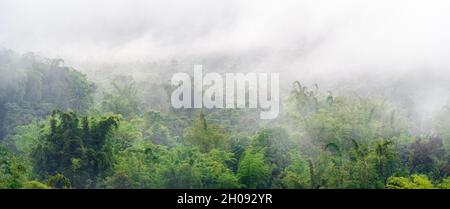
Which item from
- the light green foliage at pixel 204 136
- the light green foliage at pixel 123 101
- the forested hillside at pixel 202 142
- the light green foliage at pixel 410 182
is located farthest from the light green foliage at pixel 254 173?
the light green foliage at pixel 123 101

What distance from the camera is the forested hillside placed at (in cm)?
1096

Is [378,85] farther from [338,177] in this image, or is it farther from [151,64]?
[151,64]

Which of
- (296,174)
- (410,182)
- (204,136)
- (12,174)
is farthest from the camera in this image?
(204,136)

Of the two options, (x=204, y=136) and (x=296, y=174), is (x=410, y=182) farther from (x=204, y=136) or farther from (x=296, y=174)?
(x=204, y=136)

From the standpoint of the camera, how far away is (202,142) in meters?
12.9

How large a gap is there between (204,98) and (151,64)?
445 cm

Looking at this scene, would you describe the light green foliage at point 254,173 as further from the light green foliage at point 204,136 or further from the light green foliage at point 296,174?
the light green foliage at point 204,136

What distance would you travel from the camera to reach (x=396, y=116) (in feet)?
47.7

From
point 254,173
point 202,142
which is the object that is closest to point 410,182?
point 254,173

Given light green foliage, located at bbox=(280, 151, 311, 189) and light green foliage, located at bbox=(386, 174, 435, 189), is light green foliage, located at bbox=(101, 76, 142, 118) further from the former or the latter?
light green foliage, located at bbox=(386, 174, 435, 189)

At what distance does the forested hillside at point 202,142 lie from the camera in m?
11.0

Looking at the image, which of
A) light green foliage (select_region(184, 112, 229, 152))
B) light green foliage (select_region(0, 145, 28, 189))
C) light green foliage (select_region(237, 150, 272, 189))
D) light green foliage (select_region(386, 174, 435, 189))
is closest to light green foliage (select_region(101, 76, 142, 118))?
light green foliage (select_region(184, 112, 229, 152))

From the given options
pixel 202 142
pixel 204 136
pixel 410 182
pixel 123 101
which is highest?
pixel 123 101
